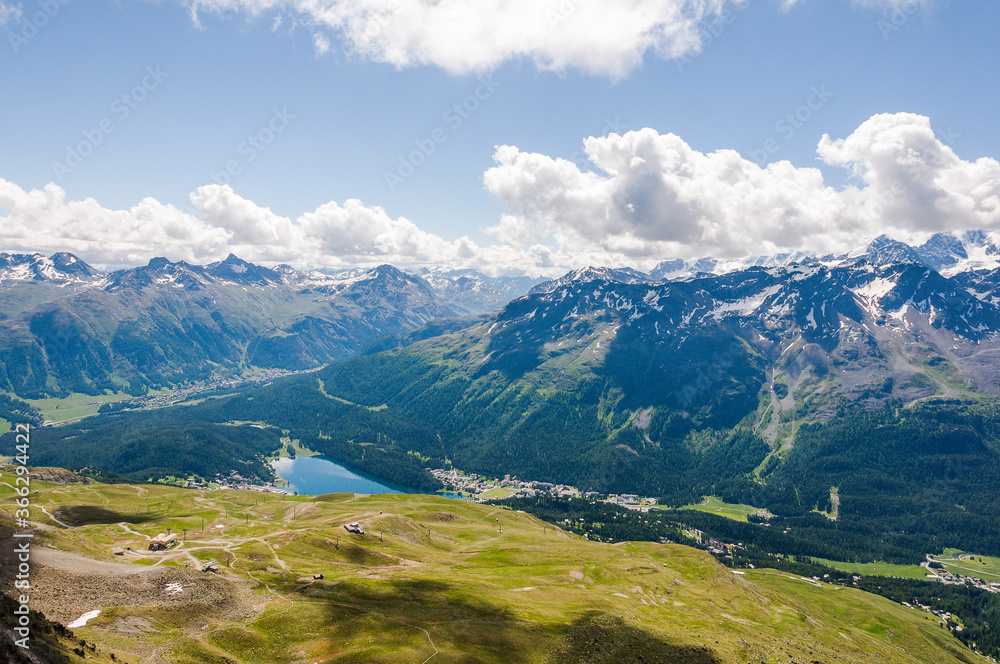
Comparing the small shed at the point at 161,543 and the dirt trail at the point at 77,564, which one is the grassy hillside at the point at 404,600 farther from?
the small shed at the point at 161,543

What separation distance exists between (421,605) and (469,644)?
639 inches

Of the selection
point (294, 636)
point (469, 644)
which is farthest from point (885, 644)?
point (294, 636)

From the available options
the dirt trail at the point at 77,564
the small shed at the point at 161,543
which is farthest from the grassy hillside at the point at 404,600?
the small shed at the point at 161,543

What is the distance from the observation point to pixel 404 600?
91375mm

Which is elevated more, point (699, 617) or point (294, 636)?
point (294, 636)

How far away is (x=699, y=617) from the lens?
384 ft

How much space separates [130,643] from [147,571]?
23.6m

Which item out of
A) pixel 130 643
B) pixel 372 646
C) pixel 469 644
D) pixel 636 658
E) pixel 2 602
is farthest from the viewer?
pixel 636 658

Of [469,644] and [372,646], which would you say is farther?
[469,644]

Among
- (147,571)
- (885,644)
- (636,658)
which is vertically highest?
(147,571)

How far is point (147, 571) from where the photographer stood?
7950 cm

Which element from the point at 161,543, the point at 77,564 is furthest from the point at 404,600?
the point at 161,543

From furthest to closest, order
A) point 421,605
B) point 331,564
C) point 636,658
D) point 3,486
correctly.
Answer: point 3,486
point 331,564
point 421,605
point 636,658

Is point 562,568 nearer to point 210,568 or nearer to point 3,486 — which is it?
point 210,568
